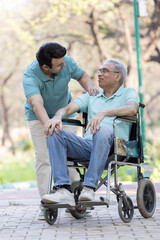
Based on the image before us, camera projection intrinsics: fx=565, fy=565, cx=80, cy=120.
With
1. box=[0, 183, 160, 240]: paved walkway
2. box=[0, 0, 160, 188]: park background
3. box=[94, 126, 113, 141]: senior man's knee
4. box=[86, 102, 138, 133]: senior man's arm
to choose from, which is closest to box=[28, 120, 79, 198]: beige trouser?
box=[0, 183, 160, 240]: paved walkway

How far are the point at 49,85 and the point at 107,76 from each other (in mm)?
557

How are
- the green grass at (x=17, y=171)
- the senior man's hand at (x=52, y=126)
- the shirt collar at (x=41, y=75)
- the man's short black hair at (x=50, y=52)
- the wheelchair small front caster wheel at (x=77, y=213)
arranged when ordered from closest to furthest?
the senior man's hand at (x=52, y=126), the man's short black hair at (x=50, y=52), the wheelchair small front caster wheel at (x=77, y=213), the shirt collar at (x=41, y=75), the green grass at (x=17, y=171)

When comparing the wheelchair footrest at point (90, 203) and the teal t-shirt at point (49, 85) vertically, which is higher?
the teal t-shirt at point (49, 85)

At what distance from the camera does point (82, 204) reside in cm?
457

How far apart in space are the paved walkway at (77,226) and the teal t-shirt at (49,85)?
1017 millimetres

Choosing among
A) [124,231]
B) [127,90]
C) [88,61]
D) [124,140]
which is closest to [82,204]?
[124,231]

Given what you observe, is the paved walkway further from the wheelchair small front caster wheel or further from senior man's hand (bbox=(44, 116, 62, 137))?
senior man's hand (bbox=(44, 116, 62, 137))

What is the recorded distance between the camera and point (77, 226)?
188 inches

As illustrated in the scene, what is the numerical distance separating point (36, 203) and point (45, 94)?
1.80m

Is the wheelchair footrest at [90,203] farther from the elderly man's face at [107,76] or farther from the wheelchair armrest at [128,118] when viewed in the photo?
the elderly man's face at [107,76]

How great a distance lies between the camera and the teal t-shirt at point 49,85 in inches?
206

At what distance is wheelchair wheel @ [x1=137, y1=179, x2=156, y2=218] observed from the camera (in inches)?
194

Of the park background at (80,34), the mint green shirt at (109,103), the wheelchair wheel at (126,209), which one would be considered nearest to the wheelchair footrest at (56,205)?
the wheelchair wheel at (126,209)

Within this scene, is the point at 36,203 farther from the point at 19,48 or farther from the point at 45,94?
the point at 19,48
